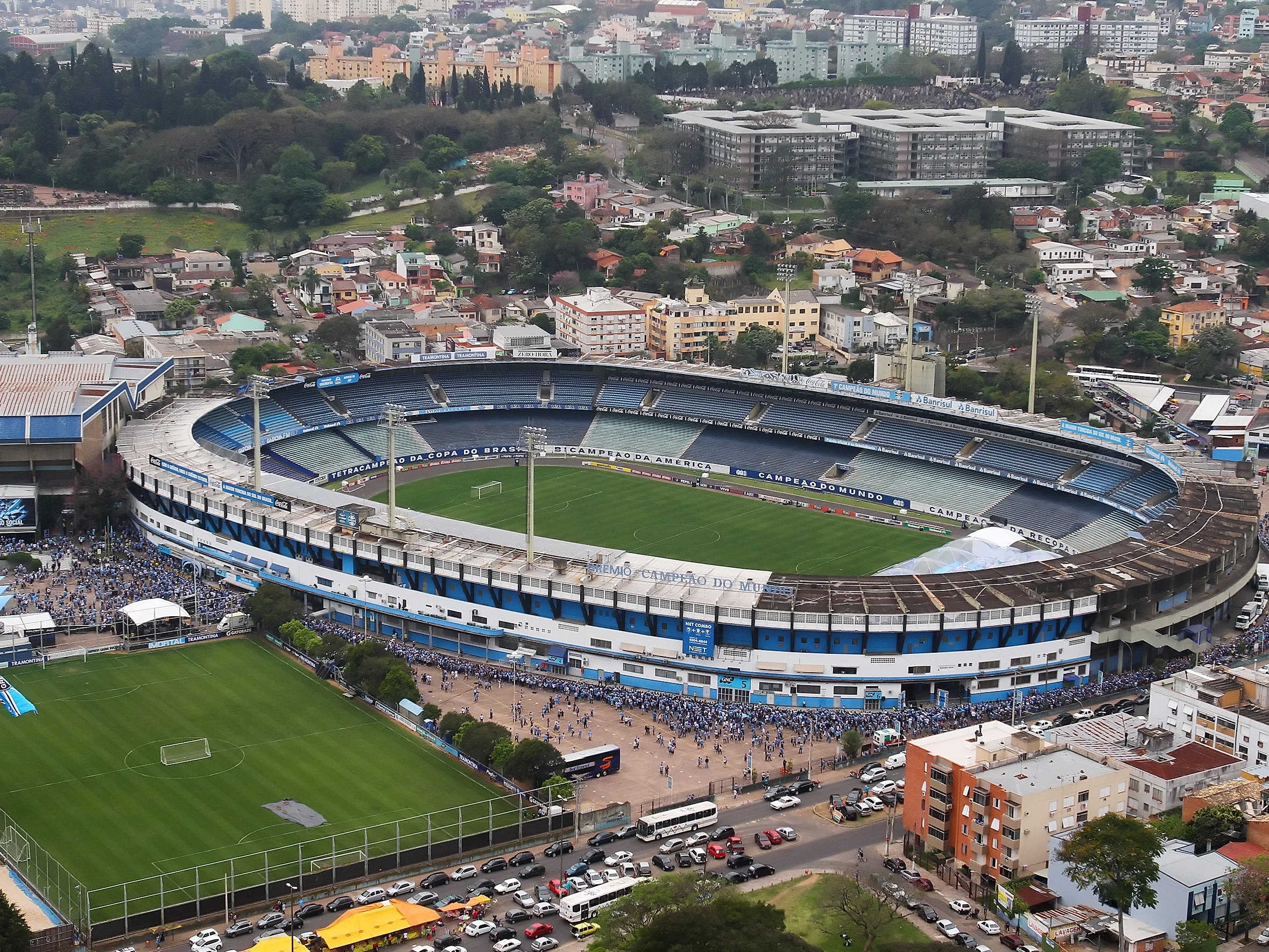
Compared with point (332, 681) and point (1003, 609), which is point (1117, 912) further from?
point (332, 681)

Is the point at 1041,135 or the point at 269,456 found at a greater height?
the point at 1041,135

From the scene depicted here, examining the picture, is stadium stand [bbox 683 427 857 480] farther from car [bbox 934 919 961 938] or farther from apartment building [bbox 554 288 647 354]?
car [bbox 934 919 961 938]

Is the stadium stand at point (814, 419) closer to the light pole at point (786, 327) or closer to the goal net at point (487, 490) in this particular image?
the light pole at point (786, 327)

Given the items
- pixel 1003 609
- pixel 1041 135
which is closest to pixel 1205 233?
pixel 1041 135

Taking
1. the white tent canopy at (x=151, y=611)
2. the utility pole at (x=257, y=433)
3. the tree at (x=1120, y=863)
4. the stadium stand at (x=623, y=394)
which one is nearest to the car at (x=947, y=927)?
the tree at (x=1120, y=863)

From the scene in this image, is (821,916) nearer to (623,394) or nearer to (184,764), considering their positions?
(184,764)

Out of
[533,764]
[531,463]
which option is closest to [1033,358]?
[531,463]
